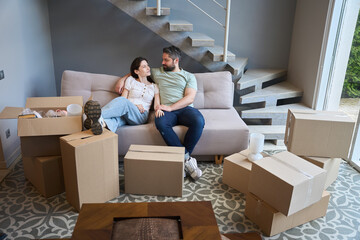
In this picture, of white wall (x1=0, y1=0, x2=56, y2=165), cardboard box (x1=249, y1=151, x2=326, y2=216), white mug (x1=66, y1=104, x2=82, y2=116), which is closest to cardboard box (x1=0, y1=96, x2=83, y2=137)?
white mug (x1=66, y1=104, x2=82, y2=116)

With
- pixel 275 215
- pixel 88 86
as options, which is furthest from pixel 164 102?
pixel 275 215

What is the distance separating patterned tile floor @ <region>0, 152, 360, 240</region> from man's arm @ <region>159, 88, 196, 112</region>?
0.73 m

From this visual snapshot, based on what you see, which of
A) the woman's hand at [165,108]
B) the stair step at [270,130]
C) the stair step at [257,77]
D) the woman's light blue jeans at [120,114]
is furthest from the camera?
the stair step at [257,77]

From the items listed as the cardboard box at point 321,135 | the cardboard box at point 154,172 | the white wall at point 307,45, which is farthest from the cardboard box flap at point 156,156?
the white wall at point 307,45

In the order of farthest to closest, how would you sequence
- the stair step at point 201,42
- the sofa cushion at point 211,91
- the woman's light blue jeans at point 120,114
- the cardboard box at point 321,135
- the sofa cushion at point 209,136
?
the stair step at point 201,42, the sofa cushion at point 211,91, the sofa cushion at point 209,136, the woman's light blue jeans at point 120,114, the cardboard box at point 321,135

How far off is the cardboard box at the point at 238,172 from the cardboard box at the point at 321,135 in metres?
0.42

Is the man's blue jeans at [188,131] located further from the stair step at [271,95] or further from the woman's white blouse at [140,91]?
the stair step at [271,95]

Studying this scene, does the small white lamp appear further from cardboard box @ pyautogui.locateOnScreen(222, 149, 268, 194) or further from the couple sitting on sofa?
the couple sitting on sofa

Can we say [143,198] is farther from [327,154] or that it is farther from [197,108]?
[327,154]

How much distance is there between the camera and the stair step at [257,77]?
3921 millimetres

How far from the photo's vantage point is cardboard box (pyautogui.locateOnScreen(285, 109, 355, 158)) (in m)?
2.57

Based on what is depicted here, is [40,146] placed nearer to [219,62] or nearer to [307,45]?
[219,62]

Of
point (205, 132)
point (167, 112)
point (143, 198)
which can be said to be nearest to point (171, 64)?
point (167, 112)

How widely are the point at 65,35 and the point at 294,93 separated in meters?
3.21
